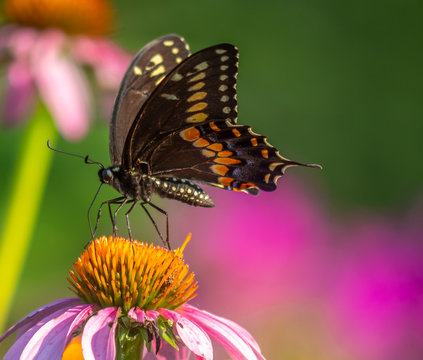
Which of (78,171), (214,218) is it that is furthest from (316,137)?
(214,218)

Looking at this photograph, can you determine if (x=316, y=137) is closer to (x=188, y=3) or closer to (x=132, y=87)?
(x=188, y=3)

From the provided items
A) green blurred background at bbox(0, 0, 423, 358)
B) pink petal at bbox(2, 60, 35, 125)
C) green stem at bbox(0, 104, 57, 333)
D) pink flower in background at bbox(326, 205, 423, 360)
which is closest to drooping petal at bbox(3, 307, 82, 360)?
green stem at bbox(0, 104, 57, 333)

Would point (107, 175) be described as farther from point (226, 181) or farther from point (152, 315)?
point (152, 315)

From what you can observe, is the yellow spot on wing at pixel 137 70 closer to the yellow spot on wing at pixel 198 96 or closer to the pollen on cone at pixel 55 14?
the yellow spot on wing at pixel 198 96

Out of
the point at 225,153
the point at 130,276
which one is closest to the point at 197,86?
the point at 225,153

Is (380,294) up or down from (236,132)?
down

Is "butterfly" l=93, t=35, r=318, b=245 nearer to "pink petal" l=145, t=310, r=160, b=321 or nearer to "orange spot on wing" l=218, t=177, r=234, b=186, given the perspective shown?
"orange spot on wing" l=218, t=177, r=234, b=186

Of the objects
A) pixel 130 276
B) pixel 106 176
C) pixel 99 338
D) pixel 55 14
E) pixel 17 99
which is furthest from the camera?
pixel 55 14

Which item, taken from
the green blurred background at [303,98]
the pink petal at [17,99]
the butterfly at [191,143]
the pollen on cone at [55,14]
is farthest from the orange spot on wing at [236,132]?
the green blurred background at [303,98]
